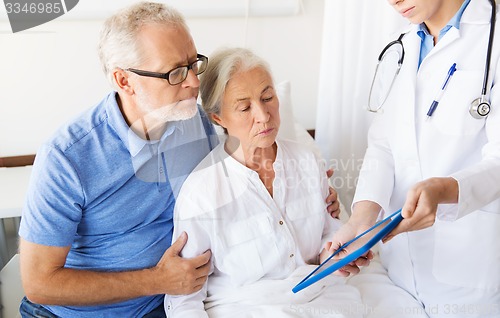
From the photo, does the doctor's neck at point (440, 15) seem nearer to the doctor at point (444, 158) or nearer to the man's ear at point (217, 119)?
the doctor at point (444, 158)

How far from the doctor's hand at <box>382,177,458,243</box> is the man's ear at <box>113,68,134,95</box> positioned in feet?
2.59

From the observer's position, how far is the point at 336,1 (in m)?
2.02

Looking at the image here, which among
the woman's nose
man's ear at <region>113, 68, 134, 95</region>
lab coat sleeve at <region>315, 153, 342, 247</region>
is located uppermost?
man's ear at <region>113, 68, 134, 95</region>

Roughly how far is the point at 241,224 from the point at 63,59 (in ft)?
3.32

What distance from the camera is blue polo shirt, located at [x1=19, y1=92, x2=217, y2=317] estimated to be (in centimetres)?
132

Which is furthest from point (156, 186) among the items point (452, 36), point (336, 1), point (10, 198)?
point (336, 1)

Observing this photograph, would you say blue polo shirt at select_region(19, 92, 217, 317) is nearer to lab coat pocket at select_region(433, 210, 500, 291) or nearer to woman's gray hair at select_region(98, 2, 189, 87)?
woman's gray hair at select_region(98, 2, 189, 87)

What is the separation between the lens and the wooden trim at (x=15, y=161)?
1.98m

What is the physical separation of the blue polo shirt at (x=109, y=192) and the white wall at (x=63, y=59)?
529mm

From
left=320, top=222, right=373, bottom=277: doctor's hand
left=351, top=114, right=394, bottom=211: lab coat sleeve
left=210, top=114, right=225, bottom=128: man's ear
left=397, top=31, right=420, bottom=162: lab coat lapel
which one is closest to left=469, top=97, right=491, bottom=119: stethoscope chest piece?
left=397, top=31, right=420, bottom=162: lab coat lapel

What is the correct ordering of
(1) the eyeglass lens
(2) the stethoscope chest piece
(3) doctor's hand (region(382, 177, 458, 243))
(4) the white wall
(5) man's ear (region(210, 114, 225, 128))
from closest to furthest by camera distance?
1. (3) doctor's hand (region(382, 177, 458, 243))
2. (2) the stethoscope chest piece
3. (1) the eyeglass lens
4. (5) man's ear (region(210, 114, 225, 128))
5. (4) the white wall

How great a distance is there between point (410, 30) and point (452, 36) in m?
0.18

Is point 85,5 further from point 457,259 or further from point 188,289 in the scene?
point 457,259

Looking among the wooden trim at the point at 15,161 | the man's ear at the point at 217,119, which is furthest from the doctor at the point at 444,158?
the wooden trim at the point at 15,161
